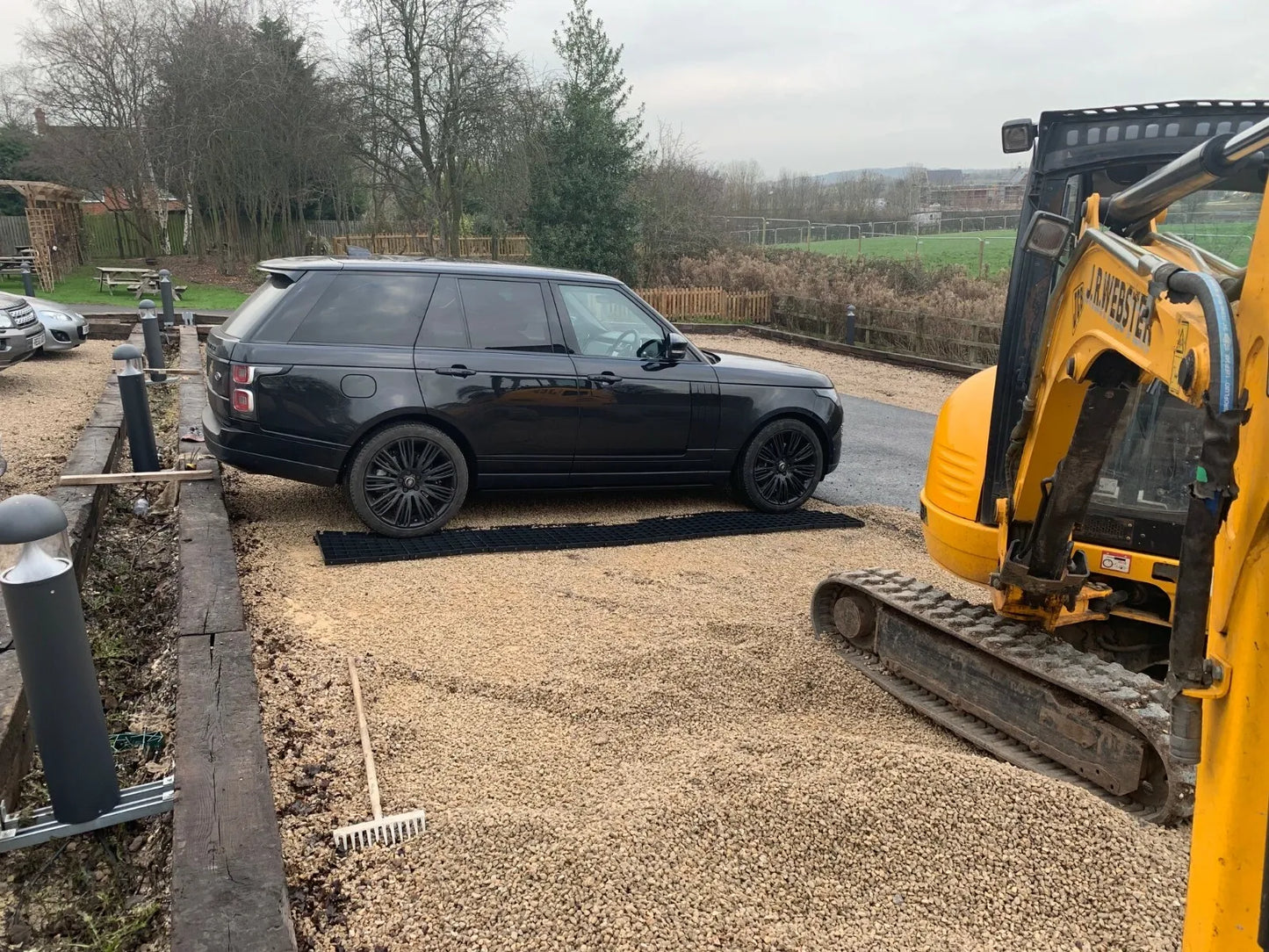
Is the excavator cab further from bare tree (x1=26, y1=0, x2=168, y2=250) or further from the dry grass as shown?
bare tree (x1=26, y1=0, x2=168, y2=250)

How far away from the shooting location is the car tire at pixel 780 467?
7918 millimetres

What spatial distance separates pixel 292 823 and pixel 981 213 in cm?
4584

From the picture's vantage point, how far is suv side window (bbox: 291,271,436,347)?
21.5 ft

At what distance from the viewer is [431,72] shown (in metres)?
26.1

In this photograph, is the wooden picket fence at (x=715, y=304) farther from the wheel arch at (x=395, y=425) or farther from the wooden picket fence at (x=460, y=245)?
the wheel arch at (x=395, y=425)

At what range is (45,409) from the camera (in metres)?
10.9

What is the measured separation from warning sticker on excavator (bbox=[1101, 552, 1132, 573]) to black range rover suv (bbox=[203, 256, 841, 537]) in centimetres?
394

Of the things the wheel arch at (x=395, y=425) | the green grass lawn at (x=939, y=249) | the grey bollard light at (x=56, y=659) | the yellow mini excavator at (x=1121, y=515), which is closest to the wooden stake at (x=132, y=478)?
the wheel arch at (x=395, y=425)

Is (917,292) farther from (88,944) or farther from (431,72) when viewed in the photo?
(88,944)

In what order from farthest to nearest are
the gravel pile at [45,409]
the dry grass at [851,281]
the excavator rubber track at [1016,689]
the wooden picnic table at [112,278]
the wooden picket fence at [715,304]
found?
the wooden picnic table at [112,278]
the wooden picket fence at [715,304]
the dry grass at [851,281]
the gravel pile at [45,409]
the excavator rubber track at [1016,689]

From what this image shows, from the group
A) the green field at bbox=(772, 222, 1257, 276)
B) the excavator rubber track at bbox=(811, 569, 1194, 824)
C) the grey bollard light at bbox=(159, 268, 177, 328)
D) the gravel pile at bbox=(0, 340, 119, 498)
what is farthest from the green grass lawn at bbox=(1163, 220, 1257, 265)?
the grey bollard light at bbox=(159, 268, 177, 328)

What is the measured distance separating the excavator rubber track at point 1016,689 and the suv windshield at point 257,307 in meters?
4.21

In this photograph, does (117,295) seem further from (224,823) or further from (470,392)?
(224,823)

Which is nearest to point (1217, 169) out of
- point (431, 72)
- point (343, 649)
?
point (343, 649)
